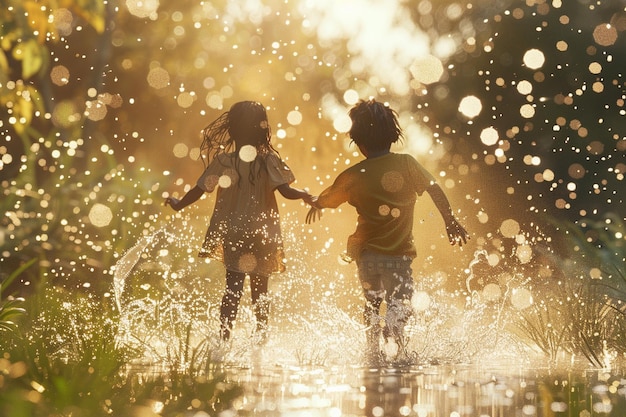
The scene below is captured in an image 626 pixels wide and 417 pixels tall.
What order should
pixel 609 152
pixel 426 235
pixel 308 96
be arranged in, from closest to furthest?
pixel 609 152 < pixel 426 235 < pixel 308 96

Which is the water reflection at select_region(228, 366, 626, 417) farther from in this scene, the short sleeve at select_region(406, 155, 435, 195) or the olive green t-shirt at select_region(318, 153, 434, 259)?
the short sleeve at select_region(406, 155, 435, 195)

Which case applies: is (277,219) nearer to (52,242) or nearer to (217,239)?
(217,239)

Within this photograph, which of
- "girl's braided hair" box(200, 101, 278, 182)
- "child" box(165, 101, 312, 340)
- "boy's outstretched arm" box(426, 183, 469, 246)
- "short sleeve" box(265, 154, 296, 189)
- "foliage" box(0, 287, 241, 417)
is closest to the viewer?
"foliage" box(0, 287, 241, 417)

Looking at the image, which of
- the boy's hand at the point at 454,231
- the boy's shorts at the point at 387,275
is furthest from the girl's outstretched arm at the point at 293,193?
the boy's hand at the point at 454,231

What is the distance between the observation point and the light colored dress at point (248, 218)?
8.48 meters

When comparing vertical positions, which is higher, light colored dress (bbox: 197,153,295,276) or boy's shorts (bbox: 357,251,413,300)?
light colored dress (bbox: 197,153,295,276)

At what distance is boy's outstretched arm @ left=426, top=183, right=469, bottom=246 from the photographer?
7961 millimetres

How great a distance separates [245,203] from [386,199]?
124 cm

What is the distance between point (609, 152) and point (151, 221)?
8038 millimetres

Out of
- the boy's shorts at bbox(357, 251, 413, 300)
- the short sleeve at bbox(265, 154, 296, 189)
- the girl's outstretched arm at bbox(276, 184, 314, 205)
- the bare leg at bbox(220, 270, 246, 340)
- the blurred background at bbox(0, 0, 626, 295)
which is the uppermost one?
the blurred background at bbox(0, 0, 626, 295)

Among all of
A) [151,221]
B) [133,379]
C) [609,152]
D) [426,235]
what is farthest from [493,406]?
[426,235]

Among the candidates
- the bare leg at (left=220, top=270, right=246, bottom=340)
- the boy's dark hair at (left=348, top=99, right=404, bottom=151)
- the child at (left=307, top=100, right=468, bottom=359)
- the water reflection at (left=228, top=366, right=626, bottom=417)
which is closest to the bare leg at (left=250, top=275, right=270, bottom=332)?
the bare leg at (left=220, top=270, right=246, bottom=340)

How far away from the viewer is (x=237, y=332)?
9305 millimetres

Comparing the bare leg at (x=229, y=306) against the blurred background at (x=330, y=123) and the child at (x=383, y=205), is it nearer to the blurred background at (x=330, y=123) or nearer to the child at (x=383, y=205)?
the child at (x=383, y=205)
